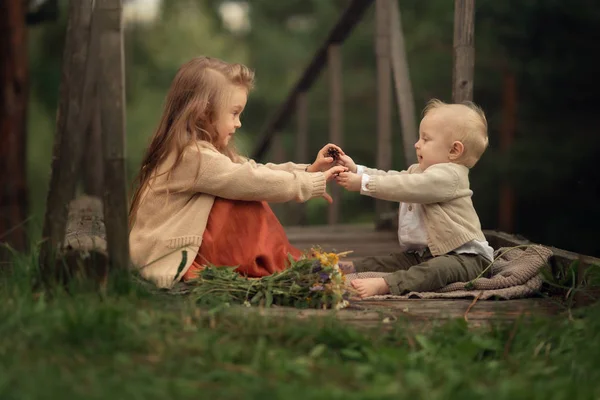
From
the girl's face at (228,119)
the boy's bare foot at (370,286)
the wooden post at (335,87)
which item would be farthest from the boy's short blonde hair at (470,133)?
the wooden post at (335,87)

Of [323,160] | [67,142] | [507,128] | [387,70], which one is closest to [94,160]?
[323,160]

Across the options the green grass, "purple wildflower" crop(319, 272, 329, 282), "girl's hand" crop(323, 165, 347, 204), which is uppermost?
"girl's hand" crop(323, 165, 347, 204)

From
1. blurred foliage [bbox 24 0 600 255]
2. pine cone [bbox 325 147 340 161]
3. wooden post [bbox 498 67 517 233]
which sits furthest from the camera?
wooden post [bbox 498 67 517 233]

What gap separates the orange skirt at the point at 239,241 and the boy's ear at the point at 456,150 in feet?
2.57

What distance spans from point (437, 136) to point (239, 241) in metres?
0.90

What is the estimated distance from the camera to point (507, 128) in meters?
13.7

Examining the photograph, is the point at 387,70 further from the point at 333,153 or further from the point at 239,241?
the point at 239,241

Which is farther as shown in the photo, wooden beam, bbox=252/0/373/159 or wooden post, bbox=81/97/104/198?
wooden beam, bbox=252/0/373/159

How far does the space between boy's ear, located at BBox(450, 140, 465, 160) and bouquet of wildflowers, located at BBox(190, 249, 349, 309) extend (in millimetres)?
846

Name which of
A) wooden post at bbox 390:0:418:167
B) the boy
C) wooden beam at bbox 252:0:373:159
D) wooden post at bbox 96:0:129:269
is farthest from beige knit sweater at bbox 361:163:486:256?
wooden beam at bbox 252:0:373:159

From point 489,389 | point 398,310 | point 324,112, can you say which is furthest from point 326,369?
point 324,112

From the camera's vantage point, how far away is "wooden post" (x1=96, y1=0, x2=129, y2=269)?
261cm

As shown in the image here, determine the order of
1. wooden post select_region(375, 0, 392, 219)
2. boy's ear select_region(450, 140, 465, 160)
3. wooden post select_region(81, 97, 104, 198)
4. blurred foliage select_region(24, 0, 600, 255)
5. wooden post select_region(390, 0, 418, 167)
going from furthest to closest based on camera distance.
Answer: blurred foliage select_region(24, 0, 600, 255)
wooden post select_region(375, 0, 392, 219)
wooden post select_region(390, 0, 418, 167)
boy's ear select_region(450, 140, 465, 160)
wooden post select_region(81, 97, 104, 198)

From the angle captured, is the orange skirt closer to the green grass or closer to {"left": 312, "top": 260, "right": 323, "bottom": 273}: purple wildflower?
{"left": 312, "top": 260, "right": 323, "bottom": 273}: purple wildflower
